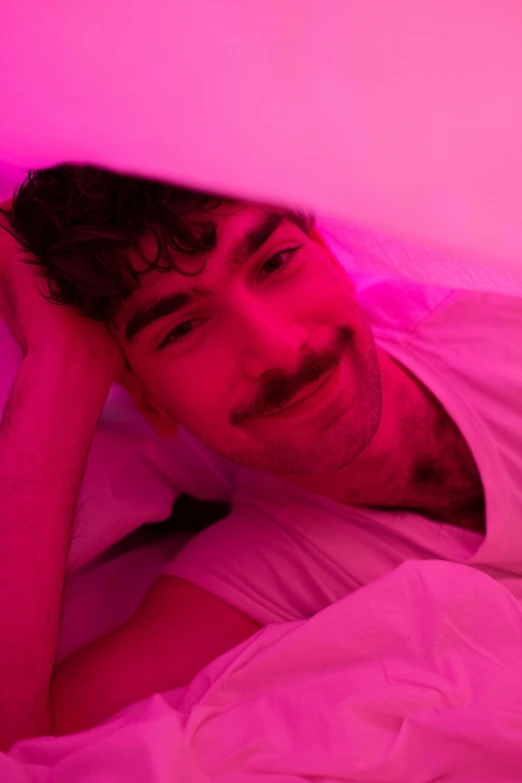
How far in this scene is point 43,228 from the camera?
0.85 meters

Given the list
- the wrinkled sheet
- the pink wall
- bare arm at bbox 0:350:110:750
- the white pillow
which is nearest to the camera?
the pink wall

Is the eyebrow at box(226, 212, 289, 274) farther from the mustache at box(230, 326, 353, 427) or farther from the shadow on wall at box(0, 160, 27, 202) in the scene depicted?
the shadow on wall at box(0, 160, 27, 202)

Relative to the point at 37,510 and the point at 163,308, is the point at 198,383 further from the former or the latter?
the point at 37,510

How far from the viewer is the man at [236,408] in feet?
2.66

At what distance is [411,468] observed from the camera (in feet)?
3.35

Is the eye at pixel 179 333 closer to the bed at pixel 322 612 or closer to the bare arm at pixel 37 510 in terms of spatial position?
the bare arm at pixel 37 510

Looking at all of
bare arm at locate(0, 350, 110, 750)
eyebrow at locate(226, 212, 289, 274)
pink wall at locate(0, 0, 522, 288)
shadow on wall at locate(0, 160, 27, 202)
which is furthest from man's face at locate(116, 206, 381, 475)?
pink wall at locate(0, 0, 522, 288)

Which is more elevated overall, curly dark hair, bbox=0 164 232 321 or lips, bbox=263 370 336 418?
curly dark hair, bbox=0 164 232 321

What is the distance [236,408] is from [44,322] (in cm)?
29

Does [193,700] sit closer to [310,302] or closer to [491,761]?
[491,761]

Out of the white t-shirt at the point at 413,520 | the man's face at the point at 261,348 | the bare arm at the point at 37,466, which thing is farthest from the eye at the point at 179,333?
the white t-shirt at the point at 413,520

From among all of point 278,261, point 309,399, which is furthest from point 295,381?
point 278,261

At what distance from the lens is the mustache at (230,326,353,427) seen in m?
0.86

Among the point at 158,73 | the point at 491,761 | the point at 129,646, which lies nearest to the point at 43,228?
the point at 158,73
